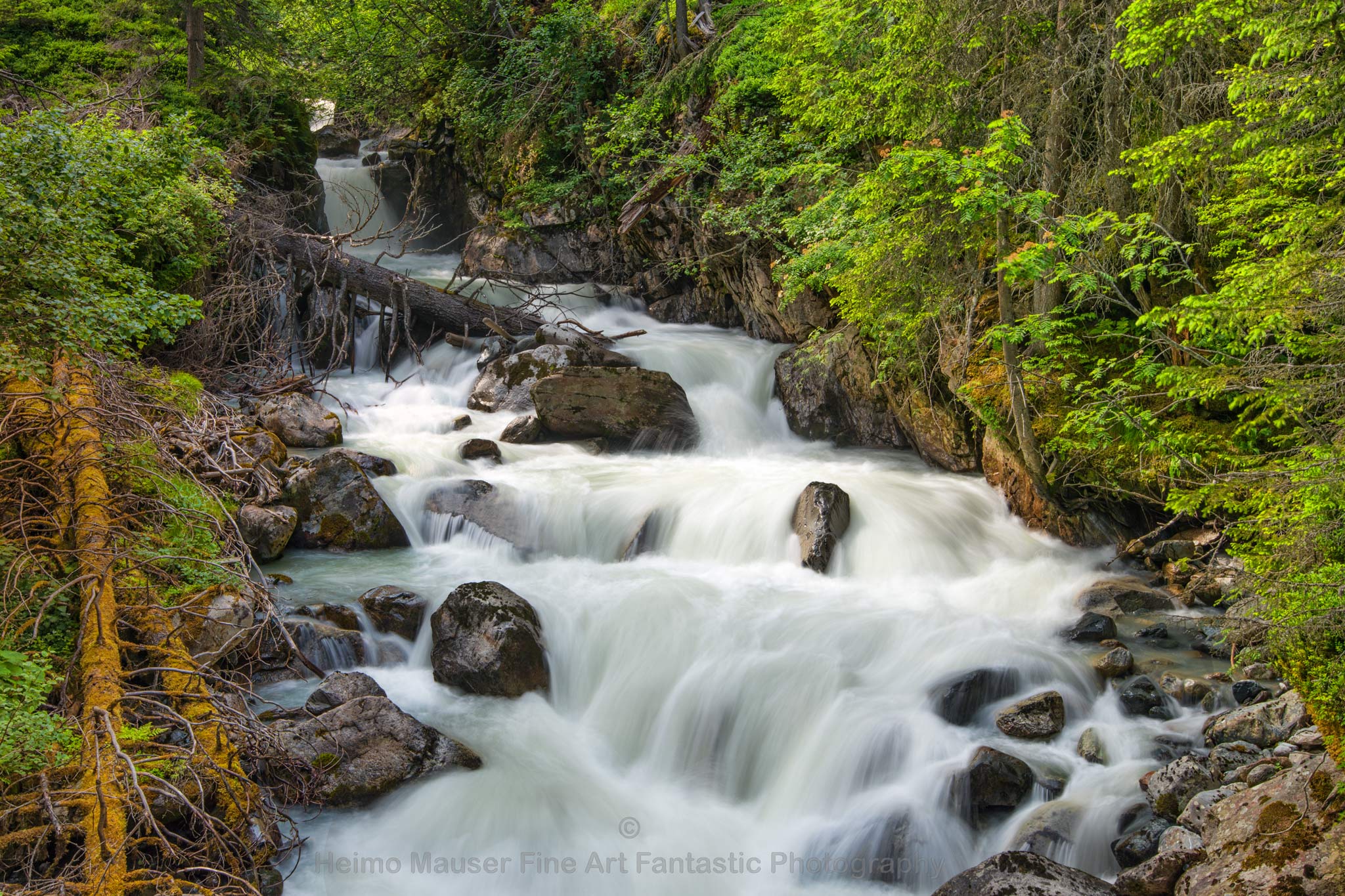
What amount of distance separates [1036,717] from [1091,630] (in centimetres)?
135

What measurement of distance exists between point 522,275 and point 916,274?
32.7 ft

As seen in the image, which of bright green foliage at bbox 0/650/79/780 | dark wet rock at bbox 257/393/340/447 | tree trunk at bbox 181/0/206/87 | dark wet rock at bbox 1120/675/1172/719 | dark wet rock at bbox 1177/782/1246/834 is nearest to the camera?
bright green foliage at bbox 0/650/79/780

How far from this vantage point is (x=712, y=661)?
6648mm

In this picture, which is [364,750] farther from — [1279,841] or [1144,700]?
[1144,700]

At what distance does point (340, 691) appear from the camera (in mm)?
5629

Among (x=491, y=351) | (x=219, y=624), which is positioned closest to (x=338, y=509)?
(x=219, y=624)

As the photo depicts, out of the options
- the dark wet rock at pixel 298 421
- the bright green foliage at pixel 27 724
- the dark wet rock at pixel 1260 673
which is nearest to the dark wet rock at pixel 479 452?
the dark wet rock at pixel 298 421

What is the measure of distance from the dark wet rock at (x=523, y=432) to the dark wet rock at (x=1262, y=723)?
8.10m

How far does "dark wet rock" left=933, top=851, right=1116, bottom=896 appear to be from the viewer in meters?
4.04

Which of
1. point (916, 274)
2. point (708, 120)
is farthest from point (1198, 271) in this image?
point (708, 120)

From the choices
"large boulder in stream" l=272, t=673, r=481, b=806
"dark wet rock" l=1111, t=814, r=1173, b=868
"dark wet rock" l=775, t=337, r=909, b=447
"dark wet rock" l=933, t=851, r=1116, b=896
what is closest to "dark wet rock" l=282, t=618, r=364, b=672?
"large boulder in stream" l=272, t=673, r=481, b=806

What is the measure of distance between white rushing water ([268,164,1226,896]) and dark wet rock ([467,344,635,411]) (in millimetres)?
1698

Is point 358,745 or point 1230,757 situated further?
point 358,745

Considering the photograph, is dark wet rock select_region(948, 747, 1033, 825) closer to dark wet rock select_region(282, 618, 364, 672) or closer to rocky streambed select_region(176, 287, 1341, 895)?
rocky streambed select_region(176, 287, 1341, 895)
